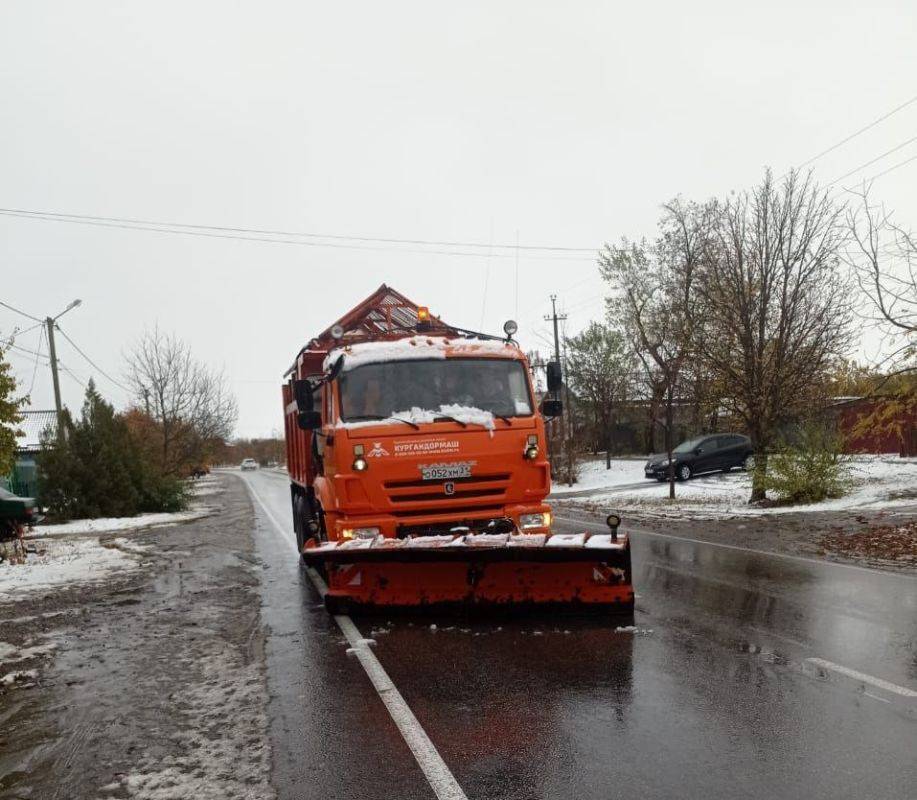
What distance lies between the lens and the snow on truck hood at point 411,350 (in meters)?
8.93

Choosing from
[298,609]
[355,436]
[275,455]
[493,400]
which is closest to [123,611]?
[298,609]

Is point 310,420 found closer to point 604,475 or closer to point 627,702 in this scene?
point 627,702

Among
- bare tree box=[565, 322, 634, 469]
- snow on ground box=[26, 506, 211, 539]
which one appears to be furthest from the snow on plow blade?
bare tree box=[565, 322, 634, 469]

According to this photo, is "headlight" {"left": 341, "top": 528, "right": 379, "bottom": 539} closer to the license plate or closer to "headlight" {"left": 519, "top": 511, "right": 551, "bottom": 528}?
the license plate

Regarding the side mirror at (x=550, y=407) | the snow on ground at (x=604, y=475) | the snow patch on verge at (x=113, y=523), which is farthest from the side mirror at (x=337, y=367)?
the snow on ground at (x=604, y=475)

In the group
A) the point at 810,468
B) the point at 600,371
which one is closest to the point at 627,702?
the point at 810,468

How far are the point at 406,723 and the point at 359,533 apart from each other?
3426 mm

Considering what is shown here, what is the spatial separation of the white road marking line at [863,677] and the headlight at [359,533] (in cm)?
407

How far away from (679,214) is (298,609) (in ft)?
73.7

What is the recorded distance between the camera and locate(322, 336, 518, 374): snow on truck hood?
8930 millimetres

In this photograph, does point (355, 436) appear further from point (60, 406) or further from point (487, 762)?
point (60, 406)

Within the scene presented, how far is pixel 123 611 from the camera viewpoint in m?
8.92

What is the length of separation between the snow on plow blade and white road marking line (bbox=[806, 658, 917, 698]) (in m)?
1.71

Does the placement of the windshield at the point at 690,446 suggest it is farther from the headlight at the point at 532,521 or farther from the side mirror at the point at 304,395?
the side mirror at the point at 304,395
